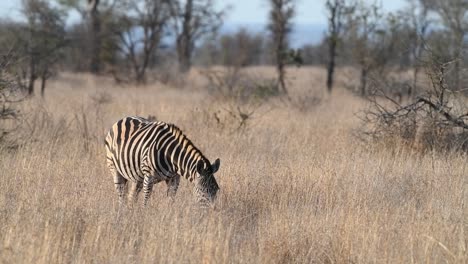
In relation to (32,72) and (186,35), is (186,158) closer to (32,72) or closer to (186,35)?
(32,72)

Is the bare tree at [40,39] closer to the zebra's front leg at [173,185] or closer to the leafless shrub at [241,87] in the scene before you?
the leafless shrub at [241,87]

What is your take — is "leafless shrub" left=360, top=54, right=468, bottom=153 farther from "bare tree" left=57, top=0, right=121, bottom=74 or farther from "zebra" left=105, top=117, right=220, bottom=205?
"bare tree" left=57, top=0, right=121, bottom=74

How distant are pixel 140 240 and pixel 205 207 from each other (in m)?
0.79

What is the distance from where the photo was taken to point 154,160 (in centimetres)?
708

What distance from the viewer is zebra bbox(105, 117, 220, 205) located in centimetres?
671

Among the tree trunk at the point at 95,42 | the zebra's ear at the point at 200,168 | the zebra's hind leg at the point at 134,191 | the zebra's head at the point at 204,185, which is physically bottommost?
the zebra's hind leg at the point at 134,191

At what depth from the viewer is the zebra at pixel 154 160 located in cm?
671

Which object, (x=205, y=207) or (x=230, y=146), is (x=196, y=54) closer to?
(x=230, y=146)

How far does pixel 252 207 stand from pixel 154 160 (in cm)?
129

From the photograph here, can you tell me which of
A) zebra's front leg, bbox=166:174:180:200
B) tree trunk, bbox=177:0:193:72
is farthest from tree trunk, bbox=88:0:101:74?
zebra's front leg, bbox=166:174:180:200

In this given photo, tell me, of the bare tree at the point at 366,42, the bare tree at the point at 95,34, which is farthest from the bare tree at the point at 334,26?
the bare tree at the point at 95,34

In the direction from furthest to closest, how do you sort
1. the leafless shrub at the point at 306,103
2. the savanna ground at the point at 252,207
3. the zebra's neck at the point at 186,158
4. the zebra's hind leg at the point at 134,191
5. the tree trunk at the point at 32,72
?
the tree trunk at the point at 32,72
the leafless shrub at the point at 306,103
the zebra's hind leg at the point at 134,191
the zebra's neck at the point at 186,158
the savanna ground at the point at 252,207

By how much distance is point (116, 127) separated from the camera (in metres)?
8.05

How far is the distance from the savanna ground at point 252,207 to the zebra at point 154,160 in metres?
0.22
